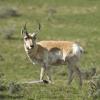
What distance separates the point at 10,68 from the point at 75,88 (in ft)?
29.5

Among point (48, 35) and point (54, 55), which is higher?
point (48, 35)

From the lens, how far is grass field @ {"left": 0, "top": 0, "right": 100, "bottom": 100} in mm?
16078

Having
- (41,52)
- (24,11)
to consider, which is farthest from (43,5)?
(41,52)

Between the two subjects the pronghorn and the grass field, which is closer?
the grass field

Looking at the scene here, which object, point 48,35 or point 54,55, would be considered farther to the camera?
point 48,35

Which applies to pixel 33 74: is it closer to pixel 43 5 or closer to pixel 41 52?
pixel 41 52

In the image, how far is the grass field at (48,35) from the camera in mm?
A: 16078

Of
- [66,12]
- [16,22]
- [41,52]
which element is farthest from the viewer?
[66,12]

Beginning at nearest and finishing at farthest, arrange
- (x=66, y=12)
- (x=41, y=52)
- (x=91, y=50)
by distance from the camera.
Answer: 1. (x=41, y=52)
2. (x=91, y=50)
3. (x=66, y=12)

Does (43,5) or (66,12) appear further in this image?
(43,5)

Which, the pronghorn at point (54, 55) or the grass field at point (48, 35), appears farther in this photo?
the pronghorn at point (54, 55)

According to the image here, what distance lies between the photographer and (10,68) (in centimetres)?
2538

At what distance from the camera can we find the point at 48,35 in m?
34.2

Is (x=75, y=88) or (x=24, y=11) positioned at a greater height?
(x=24, y=11)
